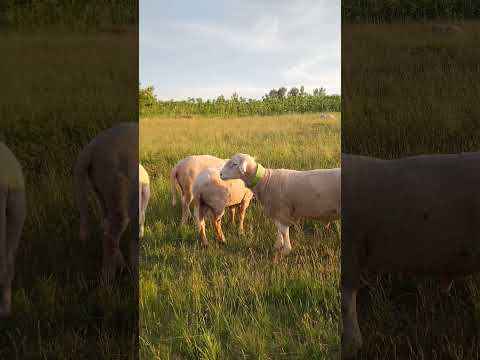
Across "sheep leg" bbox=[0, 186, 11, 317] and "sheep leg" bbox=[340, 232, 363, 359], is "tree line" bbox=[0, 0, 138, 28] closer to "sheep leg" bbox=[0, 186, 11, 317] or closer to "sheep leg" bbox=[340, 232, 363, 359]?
"sheep leg" bbox=[0, 186, 11, 317]

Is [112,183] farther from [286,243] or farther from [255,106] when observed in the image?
[255,106]

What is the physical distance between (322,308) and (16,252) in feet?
5.76

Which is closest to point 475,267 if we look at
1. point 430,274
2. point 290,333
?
point 430,274

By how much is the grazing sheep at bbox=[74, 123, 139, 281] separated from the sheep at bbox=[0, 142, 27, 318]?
207 mm

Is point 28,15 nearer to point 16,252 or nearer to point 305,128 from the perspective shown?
point 16,252

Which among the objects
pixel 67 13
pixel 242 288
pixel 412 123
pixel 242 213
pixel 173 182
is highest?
pixel 67 13

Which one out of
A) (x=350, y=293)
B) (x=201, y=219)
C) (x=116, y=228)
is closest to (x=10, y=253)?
(x=116, y=228)

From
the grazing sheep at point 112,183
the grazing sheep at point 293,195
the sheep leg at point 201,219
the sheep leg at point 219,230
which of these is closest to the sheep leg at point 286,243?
the grazing sheep at point 293,195

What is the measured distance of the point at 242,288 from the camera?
9.04 feet

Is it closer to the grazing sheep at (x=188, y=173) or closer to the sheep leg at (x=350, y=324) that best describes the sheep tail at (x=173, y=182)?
the grazing sheep at (x=188, y=173)

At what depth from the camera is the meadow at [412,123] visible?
1.43 m

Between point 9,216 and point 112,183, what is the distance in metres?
0.37

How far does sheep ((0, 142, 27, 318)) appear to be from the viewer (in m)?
1.43

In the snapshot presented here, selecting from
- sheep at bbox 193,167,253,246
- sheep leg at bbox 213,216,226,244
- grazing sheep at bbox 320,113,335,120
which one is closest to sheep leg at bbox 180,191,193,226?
sheep at bbox 193,167,253,246
